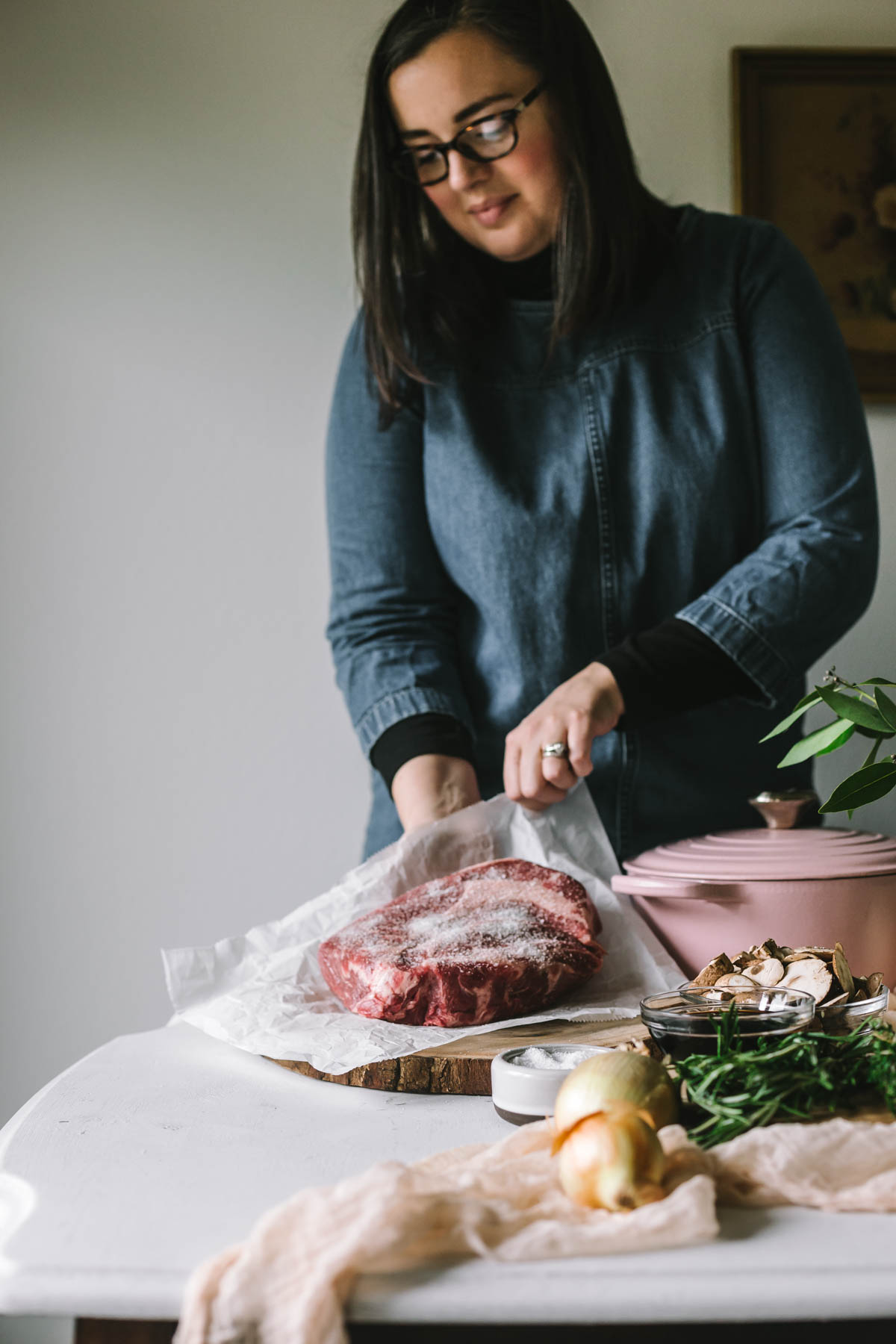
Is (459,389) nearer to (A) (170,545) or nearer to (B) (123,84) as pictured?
(A) (170,545)

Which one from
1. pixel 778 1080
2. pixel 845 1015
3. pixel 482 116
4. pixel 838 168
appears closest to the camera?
pixel 778 1080

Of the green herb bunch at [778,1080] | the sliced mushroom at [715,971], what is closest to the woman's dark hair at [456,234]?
the sliced mushroom at [715,971]

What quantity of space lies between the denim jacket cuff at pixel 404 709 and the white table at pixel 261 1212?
0.53 metres

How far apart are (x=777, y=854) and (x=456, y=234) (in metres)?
0.87

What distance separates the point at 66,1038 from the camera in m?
1.71

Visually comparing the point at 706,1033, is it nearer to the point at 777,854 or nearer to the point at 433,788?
the point at 777,854

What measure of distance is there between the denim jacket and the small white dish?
583 mm

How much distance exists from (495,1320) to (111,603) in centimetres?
143

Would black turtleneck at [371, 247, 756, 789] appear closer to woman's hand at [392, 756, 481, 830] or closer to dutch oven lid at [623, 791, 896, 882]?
woman's hand at [392, 756, 481, 830]

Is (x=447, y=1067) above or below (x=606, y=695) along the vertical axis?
below

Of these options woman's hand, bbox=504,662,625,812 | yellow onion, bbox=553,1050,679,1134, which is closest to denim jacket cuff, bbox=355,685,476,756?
woman's hand, bbox=504,662,625,812

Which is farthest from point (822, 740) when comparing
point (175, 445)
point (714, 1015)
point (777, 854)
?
point (175, 445)

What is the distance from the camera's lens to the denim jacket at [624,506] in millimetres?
1279

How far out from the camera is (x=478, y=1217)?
49cm
